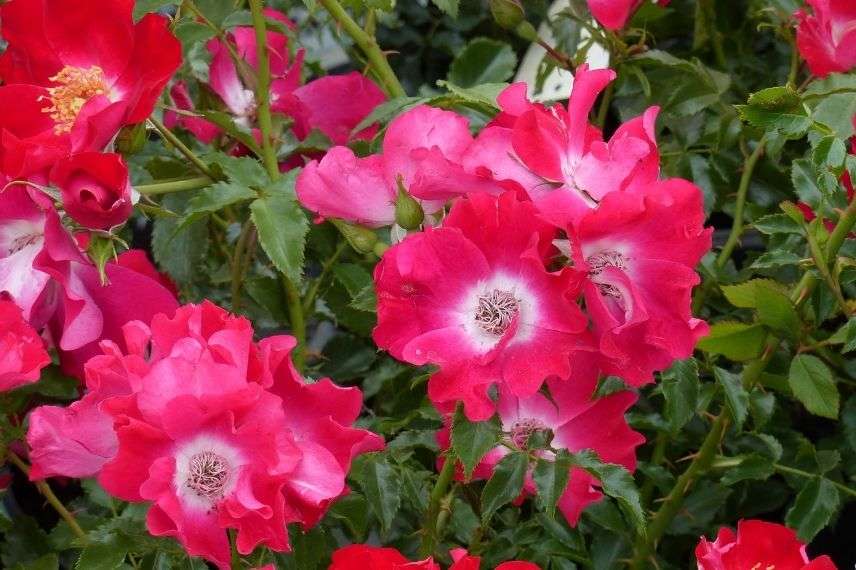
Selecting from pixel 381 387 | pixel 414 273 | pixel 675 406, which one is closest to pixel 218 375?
pixel 414 273

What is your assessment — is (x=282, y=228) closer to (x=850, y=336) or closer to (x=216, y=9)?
(x=216, y=9)

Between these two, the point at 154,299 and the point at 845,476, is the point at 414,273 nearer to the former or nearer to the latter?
the point at 154,299

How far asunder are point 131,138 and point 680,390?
40 centimetres

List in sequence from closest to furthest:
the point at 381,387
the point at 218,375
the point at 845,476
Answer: the point at 218,375 → the point at 381,387 → the point at 845,476

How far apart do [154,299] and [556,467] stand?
276 mm

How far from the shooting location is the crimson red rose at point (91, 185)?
648mm

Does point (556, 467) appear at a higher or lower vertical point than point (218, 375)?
lower

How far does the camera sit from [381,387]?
1.07m

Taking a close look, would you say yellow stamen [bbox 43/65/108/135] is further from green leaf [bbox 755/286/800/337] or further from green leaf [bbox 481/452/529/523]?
green leaf [bbox 755/286/800/337]

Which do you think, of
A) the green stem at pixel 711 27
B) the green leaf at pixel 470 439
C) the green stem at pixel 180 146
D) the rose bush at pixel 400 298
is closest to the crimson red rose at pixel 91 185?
the rose bush at pixel 400 298

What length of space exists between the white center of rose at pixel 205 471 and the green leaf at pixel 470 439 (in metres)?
0.12

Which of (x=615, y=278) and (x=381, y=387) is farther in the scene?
(x=381, y=387)

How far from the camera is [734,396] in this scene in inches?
33.2

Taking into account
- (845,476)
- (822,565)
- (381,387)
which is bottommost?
(845,476)
